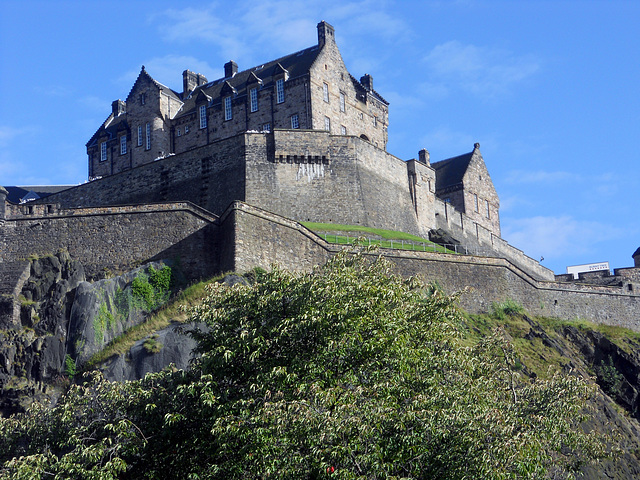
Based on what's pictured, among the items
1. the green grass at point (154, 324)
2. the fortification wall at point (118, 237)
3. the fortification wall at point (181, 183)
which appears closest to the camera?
the green grass at point (154, 324)

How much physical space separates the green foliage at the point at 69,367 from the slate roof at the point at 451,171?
134ft

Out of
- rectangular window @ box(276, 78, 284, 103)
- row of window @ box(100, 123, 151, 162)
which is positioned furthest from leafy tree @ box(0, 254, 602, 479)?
row of window @ box(100, 123, 151, 162)

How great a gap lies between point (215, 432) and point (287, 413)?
86.2 inches

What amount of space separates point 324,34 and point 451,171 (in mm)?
17848

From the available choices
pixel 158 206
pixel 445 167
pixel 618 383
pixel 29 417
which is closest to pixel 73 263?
pixel 158 206

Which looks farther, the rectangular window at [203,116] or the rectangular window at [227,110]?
the rectangular window at [203,116]

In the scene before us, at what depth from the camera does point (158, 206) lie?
144 feet

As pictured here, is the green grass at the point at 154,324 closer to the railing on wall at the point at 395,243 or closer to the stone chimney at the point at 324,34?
the railing on wall at the point at 395,243

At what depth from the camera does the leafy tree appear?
19.0m

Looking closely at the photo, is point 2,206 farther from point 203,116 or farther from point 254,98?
point 254,98

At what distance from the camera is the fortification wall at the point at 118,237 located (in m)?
42.6

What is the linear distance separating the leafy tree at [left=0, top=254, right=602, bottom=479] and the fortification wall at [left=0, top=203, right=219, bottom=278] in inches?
690

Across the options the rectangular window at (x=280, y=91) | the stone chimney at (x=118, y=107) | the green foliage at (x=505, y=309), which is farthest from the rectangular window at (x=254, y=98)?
the green foliage at (x=505, y=309)

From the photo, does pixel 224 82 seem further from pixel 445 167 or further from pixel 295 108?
pixel 445 167
